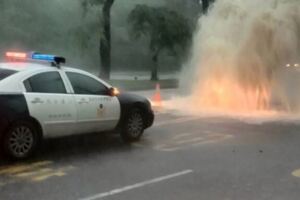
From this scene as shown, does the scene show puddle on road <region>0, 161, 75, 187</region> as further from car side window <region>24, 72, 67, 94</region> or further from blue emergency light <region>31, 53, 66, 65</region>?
blue emergency light <region>31, 53, 66, 65</region>

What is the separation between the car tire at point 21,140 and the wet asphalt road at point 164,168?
0.16 meters

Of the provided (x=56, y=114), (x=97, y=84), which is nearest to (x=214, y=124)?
(x=97, y=84)

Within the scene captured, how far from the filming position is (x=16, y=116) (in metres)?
7.39

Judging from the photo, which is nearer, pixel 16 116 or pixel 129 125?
pixel 16 116

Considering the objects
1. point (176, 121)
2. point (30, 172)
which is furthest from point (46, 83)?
point (176, 121)

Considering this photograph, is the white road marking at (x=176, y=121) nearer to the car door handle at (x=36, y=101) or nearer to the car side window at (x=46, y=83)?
the car side window at (x=46, y=83)

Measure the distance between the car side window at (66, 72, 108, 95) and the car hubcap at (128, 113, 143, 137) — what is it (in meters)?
0.84

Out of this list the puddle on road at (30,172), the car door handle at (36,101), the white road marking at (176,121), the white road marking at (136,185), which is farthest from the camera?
the white road marking at (176,121)

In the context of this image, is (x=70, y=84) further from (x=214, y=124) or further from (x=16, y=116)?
(x=214, y=124)

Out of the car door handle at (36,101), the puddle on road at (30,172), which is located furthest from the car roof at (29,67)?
the puddle on road at (30,172)

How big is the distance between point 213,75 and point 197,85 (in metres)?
0.76

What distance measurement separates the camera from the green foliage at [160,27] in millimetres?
30781

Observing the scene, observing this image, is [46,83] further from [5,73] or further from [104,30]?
[104,30]

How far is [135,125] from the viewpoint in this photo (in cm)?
958
